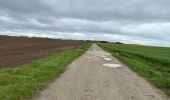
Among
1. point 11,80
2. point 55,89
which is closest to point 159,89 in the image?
point 55,89

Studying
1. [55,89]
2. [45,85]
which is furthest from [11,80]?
[55,89]

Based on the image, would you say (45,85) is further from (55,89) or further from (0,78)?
(0,78)

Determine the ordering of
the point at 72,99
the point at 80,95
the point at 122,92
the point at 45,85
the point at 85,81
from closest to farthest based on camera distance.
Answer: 1. the point at 72,99
2. the point at 80,95
3. the point at 122,92
4. the point at 45,85
5. the point at 85,81

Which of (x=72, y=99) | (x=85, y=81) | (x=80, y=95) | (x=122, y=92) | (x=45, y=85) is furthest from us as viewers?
(x=85, y=81)

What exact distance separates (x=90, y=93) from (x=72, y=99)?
47.8 inches

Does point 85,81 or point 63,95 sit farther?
point 85,81

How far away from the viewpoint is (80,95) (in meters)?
9.82

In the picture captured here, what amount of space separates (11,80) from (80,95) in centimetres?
347

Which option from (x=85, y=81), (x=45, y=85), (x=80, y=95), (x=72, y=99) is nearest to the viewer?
(x=72, y=99)

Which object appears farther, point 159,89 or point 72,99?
point 159,89

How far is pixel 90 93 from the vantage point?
1023 cm

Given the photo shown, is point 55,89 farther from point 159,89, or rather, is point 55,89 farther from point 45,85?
point 159,89

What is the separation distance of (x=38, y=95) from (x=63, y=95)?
0.82m

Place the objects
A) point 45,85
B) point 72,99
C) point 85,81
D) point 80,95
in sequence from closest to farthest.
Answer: point 72,99 → point 80,95 → point 45,85 → point 85,81
